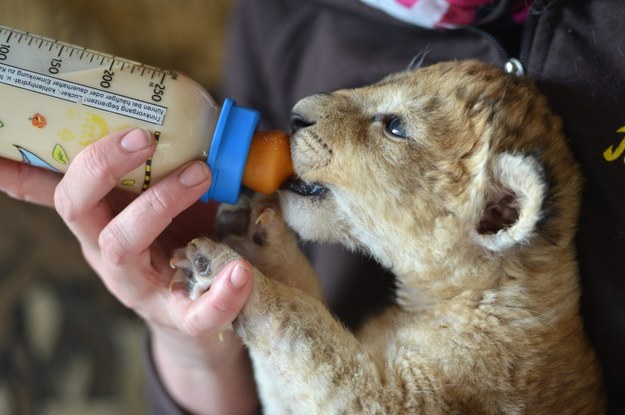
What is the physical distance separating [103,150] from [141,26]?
1871 mm

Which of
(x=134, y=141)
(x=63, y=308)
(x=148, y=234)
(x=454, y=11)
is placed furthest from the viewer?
(x=63, y=308)

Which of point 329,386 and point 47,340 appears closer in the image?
point 329,386

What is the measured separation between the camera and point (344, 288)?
5.31 ft

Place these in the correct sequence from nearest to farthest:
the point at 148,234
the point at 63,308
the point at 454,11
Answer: the point at 148,234, the point at 454,11, the point at 63,308

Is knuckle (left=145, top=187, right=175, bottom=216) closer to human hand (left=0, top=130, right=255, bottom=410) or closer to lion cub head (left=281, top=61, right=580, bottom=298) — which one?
human hand (left=0, top=130, right=255, bottom=410)

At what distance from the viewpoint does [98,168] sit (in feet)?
3.59

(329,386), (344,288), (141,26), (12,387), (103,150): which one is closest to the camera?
(103,150)

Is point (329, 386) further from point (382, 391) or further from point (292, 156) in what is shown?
point (292, 156)

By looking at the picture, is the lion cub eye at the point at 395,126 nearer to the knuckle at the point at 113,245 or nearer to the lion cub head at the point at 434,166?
the lion cub head at the point at 434,166

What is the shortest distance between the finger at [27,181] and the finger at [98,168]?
0.14m

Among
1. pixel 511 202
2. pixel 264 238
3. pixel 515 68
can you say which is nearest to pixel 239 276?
pixel 264 238

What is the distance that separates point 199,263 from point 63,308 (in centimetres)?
147

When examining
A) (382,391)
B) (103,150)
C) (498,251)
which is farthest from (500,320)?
(103,150)

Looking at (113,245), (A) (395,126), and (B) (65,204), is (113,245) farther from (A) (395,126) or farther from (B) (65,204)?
(A) (395,126)
